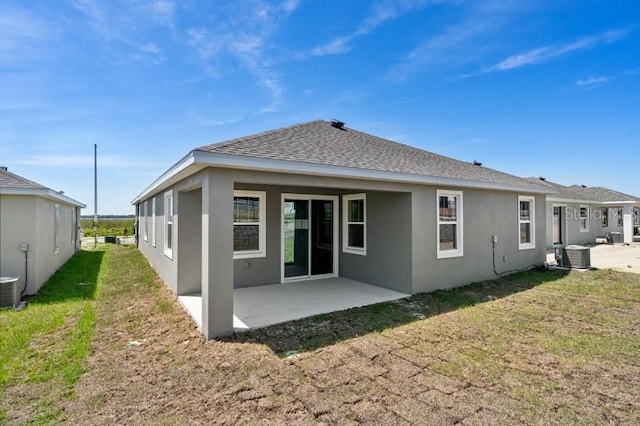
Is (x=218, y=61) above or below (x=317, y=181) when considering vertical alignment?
above

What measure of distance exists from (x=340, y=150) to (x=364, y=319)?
12.1 feet

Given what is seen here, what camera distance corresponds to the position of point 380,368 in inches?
150

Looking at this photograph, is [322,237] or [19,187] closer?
[19,187]

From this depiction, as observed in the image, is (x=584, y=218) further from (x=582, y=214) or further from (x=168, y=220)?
(x=168, y=220)

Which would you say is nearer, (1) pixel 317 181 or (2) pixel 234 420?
(2) pixel 234 420

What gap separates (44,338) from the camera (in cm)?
489

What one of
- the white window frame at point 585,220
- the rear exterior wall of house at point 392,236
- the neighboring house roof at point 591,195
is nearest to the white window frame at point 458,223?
the rear exterior wall of house at point 392,236

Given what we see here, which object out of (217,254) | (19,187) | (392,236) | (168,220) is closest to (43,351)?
(217,254)

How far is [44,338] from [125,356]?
1.71m

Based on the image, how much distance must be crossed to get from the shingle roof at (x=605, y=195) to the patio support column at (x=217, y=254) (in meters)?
23.2

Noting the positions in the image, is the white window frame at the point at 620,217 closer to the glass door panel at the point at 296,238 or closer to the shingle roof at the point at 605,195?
the shingle roof at the point at 605,195

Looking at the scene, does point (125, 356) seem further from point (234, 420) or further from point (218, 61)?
point (218, 61)

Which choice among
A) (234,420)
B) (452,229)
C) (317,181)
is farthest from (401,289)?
(234,420)

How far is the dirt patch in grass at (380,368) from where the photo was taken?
2.94 metres
